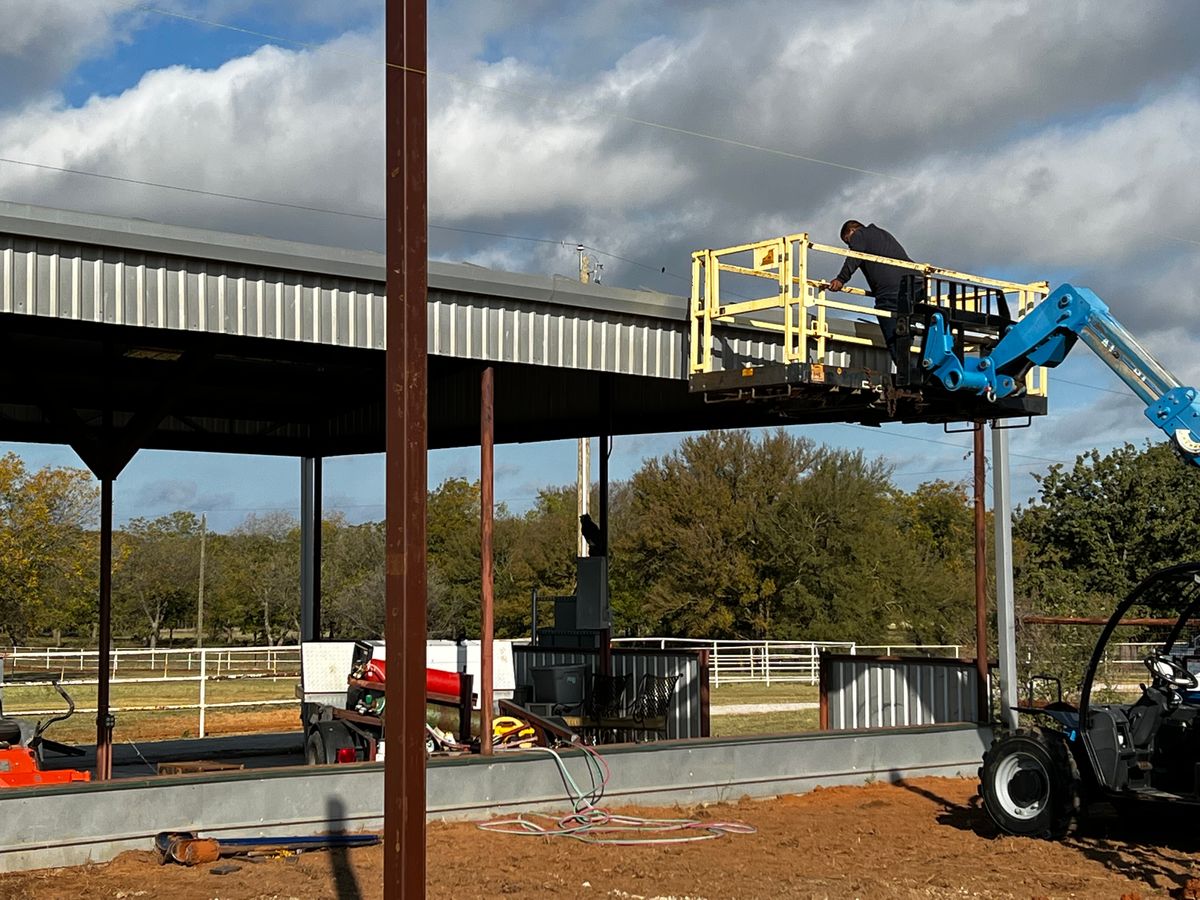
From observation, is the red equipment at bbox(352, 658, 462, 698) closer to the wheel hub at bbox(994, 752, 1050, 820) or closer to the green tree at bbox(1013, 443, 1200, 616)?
the wheel hub at bbox(994, 752, 1050, 820)

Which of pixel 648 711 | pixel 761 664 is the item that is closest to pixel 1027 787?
pixel 648 711

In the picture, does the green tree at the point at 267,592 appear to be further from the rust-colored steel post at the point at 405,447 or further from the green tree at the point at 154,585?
the rust-colored steel post at the point at 405,447

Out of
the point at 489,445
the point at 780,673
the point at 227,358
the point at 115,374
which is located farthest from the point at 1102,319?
the point at 780,673

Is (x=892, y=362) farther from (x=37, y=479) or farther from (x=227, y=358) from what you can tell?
(x=37, y=479)

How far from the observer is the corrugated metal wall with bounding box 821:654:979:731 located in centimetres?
1750

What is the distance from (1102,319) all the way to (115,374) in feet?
36.6

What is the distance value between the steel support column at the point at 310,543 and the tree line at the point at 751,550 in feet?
78.4

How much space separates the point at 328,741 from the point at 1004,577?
25.5ft

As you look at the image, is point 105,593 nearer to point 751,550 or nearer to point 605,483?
point 605,483

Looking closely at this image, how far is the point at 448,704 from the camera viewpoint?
50.0 feet

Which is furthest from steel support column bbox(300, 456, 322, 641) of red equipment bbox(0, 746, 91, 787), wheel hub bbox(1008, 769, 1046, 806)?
wheel hub bbox(1008, 769, 1046, 806)

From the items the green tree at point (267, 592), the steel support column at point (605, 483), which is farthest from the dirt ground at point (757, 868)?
the green tree at point (267, 592)

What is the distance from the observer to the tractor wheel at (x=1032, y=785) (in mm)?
12438

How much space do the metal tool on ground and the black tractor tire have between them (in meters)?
3.14
